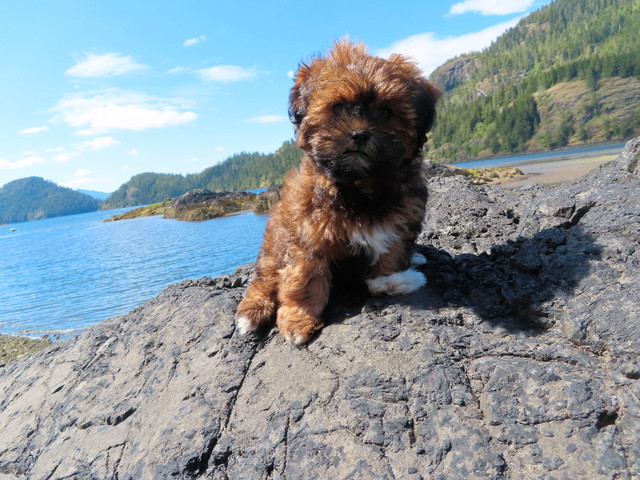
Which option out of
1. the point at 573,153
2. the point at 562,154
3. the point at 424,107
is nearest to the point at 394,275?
the point at 424,107

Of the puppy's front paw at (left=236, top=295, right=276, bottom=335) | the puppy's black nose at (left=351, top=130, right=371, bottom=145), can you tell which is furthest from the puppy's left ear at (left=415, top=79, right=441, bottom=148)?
the puppy's front paw at (left=236, top=295, right=276, bottom=335)

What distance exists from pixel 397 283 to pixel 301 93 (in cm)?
169

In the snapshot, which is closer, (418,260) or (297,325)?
(297,325)

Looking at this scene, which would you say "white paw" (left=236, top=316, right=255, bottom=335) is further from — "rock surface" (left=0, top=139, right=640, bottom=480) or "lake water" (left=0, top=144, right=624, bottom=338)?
"lake water" (left=0, top=144, right=624, bottom=338)

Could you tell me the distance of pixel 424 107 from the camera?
3.01 metres

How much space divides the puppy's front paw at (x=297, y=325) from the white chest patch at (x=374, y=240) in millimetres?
665

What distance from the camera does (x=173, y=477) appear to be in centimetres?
247

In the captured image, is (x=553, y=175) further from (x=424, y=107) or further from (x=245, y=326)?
(x=245, y=326)

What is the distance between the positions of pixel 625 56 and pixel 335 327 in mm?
150110

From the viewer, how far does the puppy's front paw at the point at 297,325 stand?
305cm

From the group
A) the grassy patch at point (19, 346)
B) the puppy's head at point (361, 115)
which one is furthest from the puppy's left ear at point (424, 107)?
the grassy patch at point (19, 346)

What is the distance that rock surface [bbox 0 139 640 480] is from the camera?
198cm

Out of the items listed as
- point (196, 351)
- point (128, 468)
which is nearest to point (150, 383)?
point (196, 351)

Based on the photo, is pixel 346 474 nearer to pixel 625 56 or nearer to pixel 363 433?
pixel 363 433
